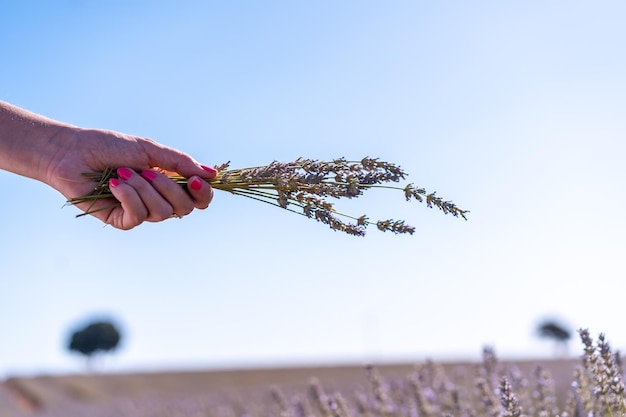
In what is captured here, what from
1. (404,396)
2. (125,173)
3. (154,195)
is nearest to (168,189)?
(154,195)

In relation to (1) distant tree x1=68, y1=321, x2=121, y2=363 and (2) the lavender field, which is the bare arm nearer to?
(2) the lavender field

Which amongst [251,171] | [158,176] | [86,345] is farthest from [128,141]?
[86,345]

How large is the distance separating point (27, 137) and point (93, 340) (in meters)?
53.4

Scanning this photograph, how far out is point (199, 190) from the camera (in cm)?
288

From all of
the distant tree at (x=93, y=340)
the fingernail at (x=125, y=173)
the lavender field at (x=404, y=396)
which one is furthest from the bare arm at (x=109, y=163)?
the distant tree at (x=93, y=340)

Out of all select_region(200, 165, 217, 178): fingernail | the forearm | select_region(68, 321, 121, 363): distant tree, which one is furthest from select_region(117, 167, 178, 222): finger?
select_region(68, 321, 121, 363): distant tree

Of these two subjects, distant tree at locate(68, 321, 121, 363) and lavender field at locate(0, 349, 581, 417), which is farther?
distant tree at locate(68, 321, 121, 363)

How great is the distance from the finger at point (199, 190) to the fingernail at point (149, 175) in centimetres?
12

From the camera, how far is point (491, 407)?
3.38 meters

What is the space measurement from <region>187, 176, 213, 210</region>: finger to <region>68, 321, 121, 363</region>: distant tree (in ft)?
175

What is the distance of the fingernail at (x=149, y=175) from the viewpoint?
284 centimetres

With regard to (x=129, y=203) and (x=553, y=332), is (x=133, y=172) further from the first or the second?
(x=553, y=332)

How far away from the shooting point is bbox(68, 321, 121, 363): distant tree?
176ft

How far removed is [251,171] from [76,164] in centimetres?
67
